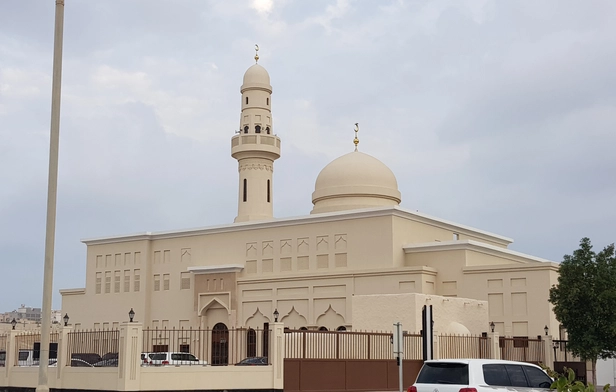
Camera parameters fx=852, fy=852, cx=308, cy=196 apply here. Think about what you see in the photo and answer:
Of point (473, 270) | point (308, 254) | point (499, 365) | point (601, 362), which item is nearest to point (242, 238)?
point (308, 254)

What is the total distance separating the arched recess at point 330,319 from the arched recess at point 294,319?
1.11m

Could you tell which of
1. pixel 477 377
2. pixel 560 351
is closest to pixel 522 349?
pixel 560 351

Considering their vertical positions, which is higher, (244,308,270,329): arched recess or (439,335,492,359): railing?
(244,308,270,329): arched recess

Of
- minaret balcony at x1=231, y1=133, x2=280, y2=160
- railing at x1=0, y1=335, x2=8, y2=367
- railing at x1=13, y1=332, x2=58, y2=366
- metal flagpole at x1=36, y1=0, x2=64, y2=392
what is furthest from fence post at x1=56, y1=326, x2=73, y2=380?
minaret balcony at x1=231, y1=133, x2=280, y2=160

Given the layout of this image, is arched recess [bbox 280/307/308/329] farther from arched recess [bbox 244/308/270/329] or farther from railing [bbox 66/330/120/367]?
railing [bbox 66/330/120/367]

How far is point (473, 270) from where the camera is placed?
44469mm

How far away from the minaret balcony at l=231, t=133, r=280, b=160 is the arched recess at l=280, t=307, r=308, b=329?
1142cm

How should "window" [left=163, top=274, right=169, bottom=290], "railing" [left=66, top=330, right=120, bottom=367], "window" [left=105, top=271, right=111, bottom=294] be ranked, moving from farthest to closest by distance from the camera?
1. "window" [left=105, top=271, right=111, bottom=294]
2. "window" [left=163, top=274, right=169, bottom=290]
3. "railing" [left=66, top=330, right=120, bottom=367]

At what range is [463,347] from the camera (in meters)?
31.2

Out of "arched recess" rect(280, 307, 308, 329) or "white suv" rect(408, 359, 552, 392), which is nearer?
"white suv" rect(408, 359, 552, 392)

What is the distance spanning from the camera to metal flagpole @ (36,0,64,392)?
14586 mm

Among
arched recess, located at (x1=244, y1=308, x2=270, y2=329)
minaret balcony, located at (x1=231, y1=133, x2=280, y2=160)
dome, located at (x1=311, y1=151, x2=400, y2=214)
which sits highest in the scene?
minaret balcony, located at (x1=231, y1=133, x2=280, y2=160)

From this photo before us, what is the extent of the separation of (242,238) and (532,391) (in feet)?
124

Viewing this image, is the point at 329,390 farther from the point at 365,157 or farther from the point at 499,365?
the point at 365,157
